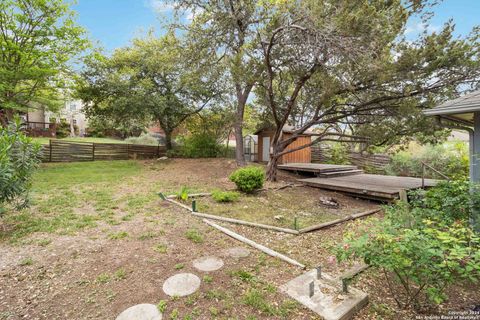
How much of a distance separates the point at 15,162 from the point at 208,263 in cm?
361

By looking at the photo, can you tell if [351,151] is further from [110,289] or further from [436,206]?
[110,289]

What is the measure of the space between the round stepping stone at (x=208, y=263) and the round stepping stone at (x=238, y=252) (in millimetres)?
225

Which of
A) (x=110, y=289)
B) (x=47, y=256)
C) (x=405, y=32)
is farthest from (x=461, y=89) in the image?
(x=47, y=256)

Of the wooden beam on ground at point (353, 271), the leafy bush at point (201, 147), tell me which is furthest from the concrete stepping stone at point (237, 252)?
the leafy bush at point (201, 147)

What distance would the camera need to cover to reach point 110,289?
245 cm

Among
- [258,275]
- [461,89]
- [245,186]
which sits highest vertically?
[461,89]

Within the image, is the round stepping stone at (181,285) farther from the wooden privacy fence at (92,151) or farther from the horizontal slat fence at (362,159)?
the horizontal slat fence at (362,159)

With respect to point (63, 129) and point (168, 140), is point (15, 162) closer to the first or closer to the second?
point (168, 140)

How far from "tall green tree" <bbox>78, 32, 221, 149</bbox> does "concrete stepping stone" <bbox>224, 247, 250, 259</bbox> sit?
8252 millimetres

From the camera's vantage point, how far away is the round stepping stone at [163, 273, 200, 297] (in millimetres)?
2404

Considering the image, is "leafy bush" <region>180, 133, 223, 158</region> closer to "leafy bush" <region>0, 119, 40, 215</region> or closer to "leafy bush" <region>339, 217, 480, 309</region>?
"leafy bush" <region>0, 119, 40, 215</region>

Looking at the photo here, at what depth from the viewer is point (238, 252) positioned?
3348mm

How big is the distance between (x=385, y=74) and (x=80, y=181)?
969 centimetres


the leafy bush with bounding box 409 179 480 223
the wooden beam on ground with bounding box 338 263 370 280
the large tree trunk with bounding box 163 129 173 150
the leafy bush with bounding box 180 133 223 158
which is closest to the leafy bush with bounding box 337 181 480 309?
the wooden beam on ground with bounding box 338 263 370 280
